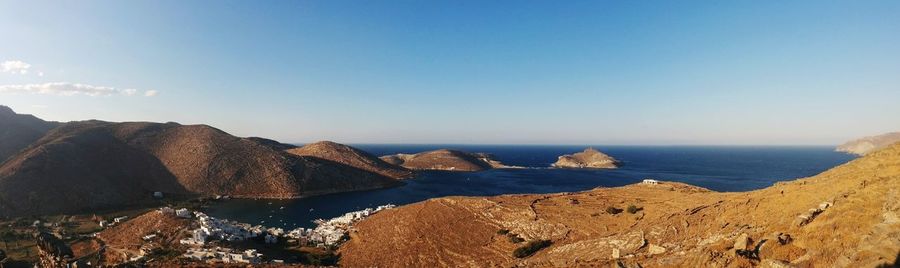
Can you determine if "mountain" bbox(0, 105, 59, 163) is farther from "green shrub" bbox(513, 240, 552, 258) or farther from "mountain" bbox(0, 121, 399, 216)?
"green shrub" bbox(513, 240, 552, 258)

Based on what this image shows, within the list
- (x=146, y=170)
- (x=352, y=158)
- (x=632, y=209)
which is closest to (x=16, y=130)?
(x=146, y=170)

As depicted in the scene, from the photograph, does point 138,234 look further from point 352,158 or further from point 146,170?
point 352,158

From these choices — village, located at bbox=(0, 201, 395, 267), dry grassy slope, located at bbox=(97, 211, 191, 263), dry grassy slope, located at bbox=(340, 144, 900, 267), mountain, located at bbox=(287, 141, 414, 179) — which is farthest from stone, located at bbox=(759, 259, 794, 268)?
mountain, located at bbox=(287, 141, 414, 179)

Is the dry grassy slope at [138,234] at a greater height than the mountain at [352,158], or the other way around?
the mountain at [352,158]

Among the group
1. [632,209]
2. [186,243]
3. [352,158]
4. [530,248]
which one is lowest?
[186,243]

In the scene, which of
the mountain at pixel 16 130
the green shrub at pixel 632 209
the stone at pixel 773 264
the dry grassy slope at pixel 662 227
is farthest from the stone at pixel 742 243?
the mountain at pixel 16 130

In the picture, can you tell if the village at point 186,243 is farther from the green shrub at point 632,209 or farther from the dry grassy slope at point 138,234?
the green shrub at point 632,209
